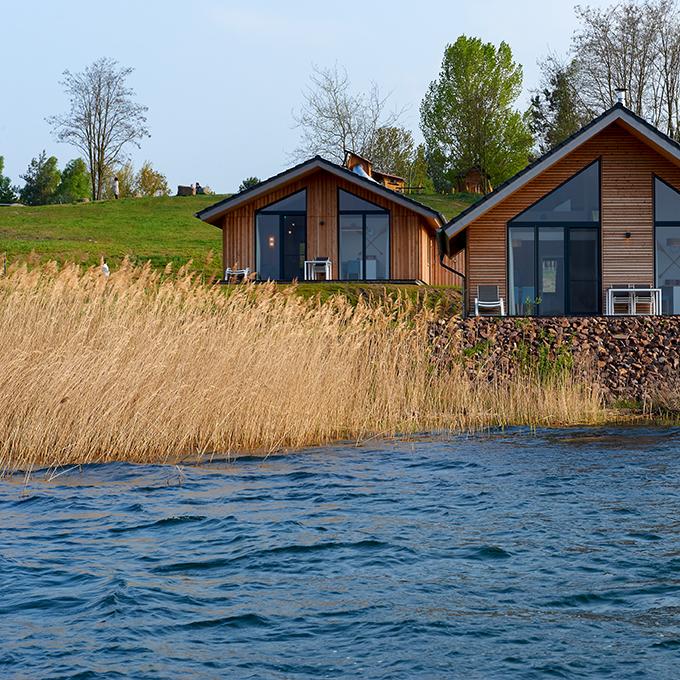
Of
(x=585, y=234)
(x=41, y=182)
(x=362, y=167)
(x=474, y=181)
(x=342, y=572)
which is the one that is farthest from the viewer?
(x=41, y=182)

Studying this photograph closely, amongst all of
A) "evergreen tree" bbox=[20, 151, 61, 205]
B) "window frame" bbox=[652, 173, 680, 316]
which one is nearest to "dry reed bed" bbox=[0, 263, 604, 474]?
"window frame" bbox=[652, 173, 680, 316]

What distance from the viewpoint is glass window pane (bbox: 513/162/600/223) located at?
76.0ft

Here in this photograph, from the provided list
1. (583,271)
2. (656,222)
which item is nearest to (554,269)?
(583,271)

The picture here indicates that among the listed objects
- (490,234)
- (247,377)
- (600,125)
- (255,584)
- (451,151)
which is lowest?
(255,584)

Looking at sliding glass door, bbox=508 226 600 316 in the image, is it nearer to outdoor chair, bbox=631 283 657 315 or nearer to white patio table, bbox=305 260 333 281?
outdoor chair, bbox=631 283 657 315

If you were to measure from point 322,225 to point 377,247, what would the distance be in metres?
1.64

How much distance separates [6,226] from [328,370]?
41.1 m

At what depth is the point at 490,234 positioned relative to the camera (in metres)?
23.5

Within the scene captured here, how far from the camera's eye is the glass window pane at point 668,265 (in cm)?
2317

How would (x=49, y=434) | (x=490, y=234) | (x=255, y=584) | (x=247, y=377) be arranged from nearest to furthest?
1. (x=255, y=584)
2. (x=49, y=434)
3. (x=247, y=377)
4. (x=490, y=234)

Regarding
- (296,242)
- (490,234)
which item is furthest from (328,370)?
(296,242)

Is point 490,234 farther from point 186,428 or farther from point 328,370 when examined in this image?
point 186,428

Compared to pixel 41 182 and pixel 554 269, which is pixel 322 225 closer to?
pixel 554 269

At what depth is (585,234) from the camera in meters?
23.4
